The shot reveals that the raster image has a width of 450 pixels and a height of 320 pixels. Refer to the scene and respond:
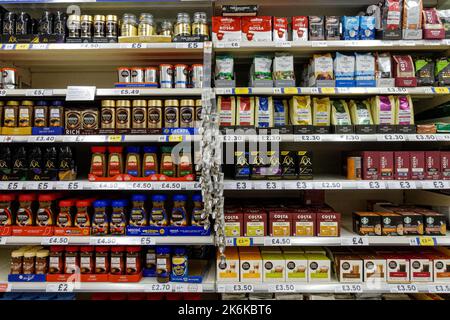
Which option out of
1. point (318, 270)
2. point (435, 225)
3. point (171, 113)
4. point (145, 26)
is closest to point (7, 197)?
point (171, 113)

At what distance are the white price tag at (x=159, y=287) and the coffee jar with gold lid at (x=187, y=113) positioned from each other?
110 centimetres

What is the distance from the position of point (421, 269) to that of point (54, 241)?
8.36 feet

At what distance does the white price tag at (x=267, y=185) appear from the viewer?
2119mm

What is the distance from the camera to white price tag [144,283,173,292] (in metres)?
2.09

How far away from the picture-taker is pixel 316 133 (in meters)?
2.21

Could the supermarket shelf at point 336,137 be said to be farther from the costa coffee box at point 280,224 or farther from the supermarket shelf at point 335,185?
the costa coffee box at point 280,224

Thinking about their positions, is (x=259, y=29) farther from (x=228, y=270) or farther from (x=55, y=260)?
(x=55, y=260)

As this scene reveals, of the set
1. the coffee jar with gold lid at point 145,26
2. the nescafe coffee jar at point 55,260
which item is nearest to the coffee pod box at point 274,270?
the nescafe coffee jar at point 55,260
